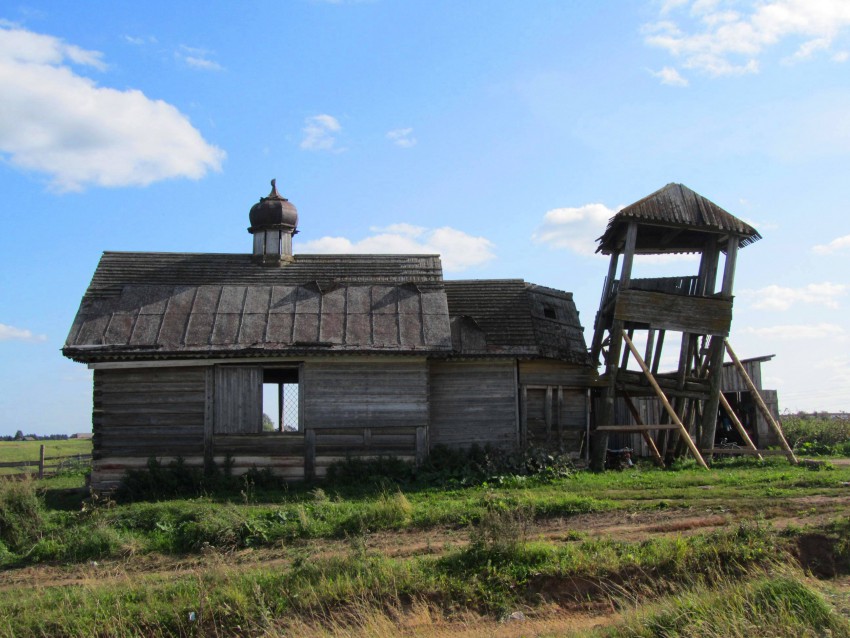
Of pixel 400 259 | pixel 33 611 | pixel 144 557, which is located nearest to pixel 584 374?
pixel 400 259

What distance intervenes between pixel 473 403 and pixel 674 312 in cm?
541

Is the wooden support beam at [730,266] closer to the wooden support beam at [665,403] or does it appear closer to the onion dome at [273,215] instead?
the wooden support beam at [665,403]

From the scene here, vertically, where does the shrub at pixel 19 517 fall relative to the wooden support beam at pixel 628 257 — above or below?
below

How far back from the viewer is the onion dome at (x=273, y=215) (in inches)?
850

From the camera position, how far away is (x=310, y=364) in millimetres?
17734

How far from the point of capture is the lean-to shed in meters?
17.4

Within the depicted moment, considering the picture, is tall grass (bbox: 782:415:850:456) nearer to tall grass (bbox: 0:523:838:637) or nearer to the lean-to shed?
the lean-to shed

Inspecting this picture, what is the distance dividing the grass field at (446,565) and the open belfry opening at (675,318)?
4.86 meters

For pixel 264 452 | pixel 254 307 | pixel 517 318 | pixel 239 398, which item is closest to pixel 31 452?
pixel 254 307

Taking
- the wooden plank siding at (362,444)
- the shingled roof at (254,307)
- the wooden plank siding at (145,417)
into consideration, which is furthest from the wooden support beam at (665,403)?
the wooden plank siding at (145,417)

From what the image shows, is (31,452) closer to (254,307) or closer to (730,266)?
(254,307)

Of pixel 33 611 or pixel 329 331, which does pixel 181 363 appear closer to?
pixel 329 331

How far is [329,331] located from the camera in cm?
1805

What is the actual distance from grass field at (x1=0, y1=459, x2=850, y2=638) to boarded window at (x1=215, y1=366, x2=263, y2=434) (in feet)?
9.49
